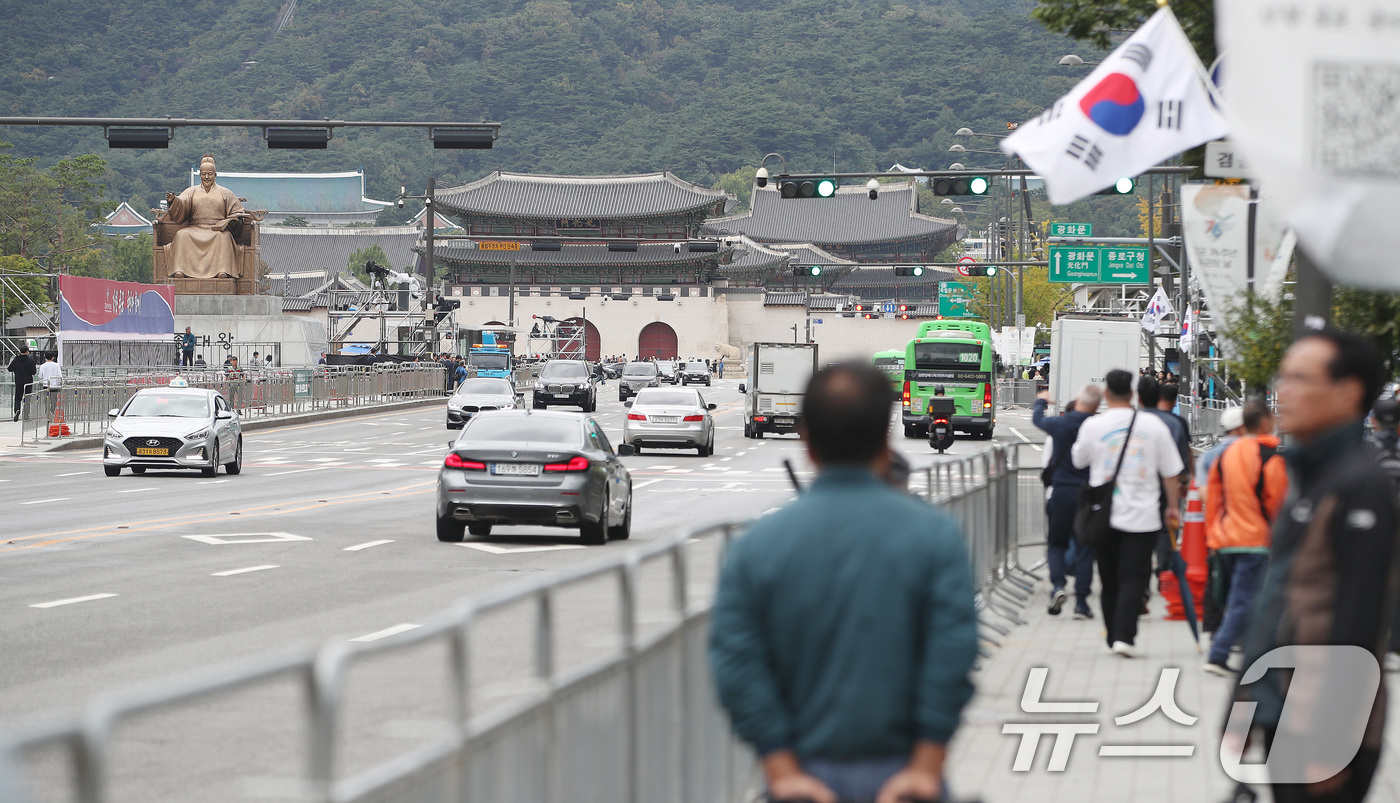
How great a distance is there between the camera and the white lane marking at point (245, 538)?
709 inches

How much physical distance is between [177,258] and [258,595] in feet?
166

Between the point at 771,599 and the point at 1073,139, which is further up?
the point at 1073,139

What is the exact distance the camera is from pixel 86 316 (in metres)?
41.8

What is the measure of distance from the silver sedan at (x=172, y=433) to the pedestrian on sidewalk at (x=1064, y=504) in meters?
18.5

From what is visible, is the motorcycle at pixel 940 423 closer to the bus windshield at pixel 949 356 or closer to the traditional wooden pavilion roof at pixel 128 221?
the bus windshield at pixel 949 356

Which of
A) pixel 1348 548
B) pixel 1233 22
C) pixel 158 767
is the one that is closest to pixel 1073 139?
pixel 1233 22

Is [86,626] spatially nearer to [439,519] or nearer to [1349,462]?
[439,519]

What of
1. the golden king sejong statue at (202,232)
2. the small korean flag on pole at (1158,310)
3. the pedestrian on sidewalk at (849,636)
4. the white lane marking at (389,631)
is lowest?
the white lane marking at (389,631)

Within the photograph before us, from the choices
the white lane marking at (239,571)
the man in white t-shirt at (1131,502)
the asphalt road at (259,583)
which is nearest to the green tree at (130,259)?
the asphalt road at (259,583)

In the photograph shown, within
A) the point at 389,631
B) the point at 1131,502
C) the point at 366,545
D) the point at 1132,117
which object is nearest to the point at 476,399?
the point at 366,545

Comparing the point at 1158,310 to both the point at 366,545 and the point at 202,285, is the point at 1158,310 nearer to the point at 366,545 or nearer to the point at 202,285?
the point at 366,545

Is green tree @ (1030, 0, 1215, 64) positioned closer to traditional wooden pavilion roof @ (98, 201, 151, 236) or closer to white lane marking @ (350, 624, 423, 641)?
white lane marking @ (350, 624, 423, 641)

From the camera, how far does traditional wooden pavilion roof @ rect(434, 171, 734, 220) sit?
397 feet

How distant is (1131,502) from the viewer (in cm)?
1066
